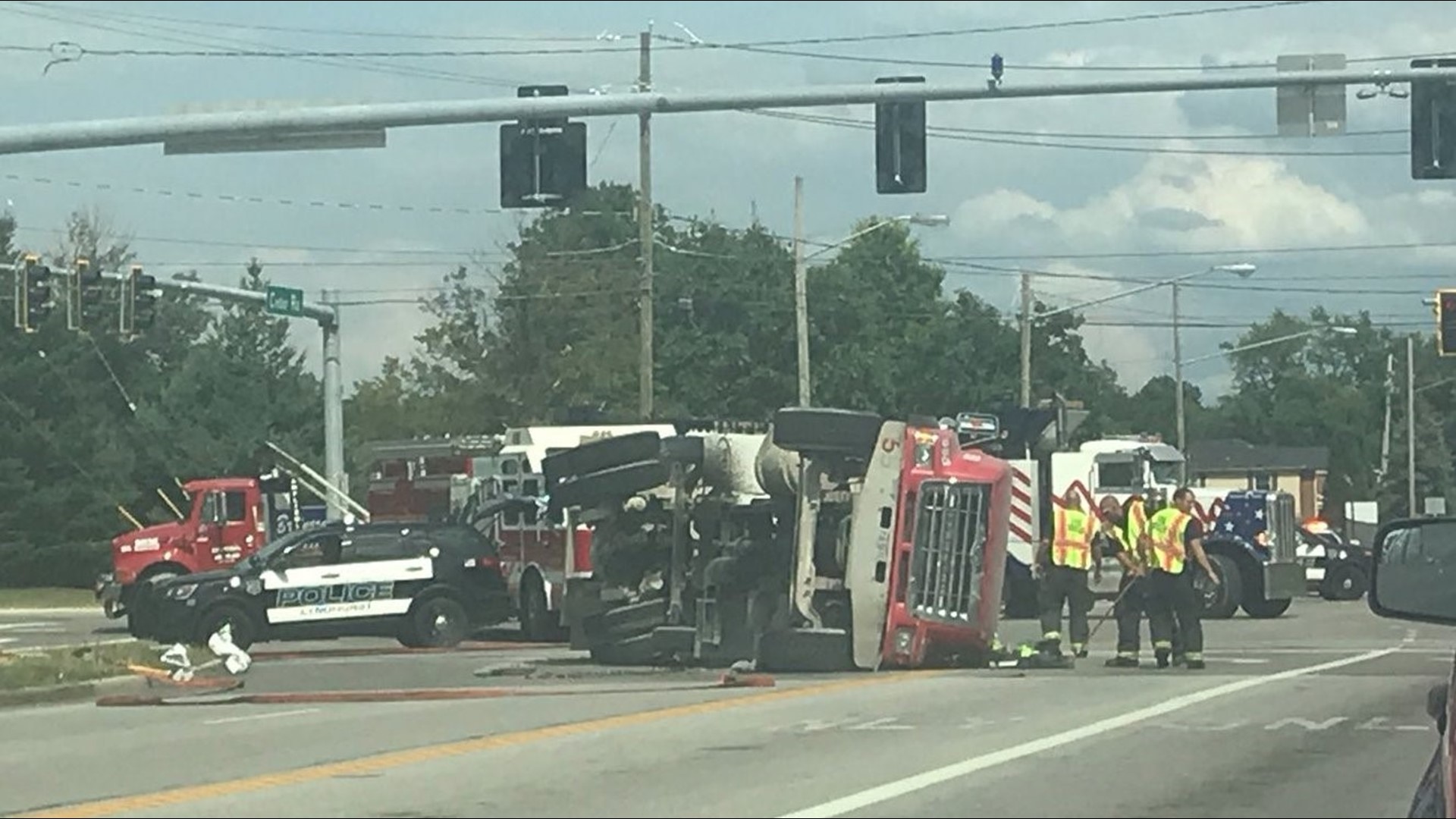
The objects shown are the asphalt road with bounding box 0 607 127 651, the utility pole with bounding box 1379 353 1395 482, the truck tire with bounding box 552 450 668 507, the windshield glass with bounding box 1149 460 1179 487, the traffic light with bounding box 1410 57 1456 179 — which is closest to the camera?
the truck tire with bounding box 552 450 668 507

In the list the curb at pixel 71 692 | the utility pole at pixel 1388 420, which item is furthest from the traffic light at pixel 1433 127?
the utility pole at pixel 1388 420

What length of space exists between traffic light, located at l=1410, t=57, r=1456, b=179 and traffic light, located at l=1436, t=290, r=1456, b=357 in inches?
471

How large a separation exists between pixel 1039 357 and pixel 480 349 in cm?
1879

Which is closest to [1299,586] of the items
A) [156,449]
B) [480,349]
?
[156,449]

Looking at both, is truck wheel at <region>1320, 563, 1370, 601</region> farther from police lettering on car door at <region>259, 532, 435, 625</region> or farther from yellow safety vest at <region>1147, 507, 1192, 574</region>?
yellow safety vest at <region>1147, 507, 1192, 574</region>

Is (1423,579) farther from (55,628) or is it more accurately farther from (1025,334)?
(1025,334)

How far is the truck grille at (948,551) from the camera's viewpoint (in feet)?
73.0

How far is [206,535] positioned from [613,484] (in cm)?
1870

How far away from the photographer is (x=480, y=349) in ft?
265

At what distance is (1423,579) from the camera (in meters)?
6.59

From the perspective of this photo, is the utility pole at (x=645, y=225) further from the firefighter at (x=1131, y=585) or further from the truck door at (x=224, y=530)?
the firefighter at (x=1131, y=585)

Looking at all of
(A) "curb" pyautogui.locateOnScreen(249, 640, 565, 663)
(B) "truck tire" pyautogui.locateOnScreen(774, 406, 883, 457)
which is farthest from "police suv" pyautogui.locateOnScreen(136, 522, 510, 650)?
(B) "truck tire" pyautogui.locateOnScreen(774, 406, 883, 457)

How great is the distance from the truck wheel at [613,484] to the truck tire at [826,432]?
4.84ft

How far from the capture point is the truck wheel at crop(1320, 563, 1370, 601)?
143 ft
